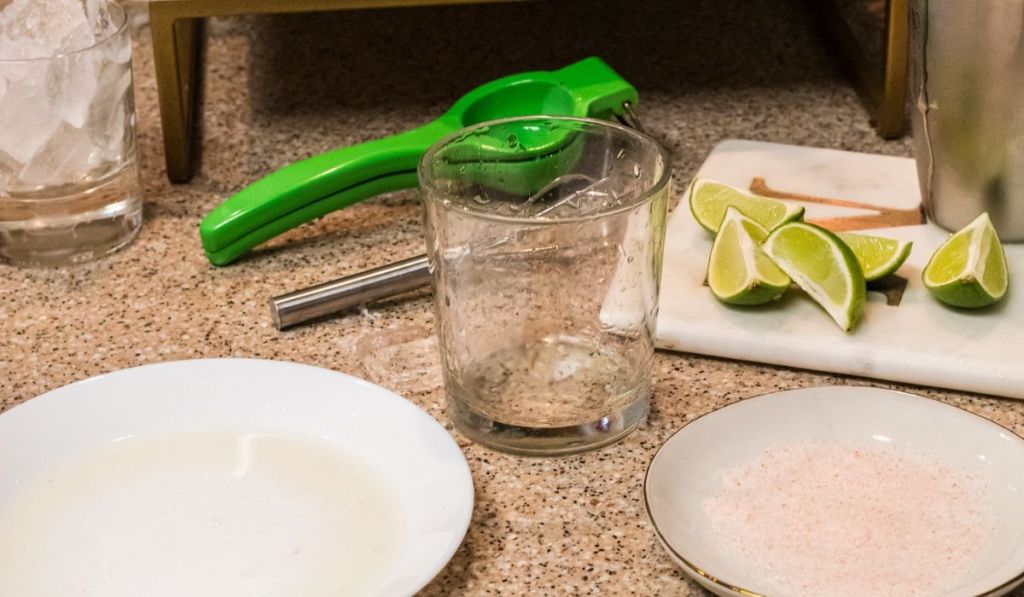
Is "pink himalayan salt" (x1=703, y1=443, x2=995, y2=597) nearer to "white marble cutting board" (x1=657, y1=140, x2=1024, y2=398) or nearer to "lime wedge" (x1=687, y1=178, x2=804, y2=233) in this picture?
"white marble cutting board" (x1=657, y1=140, x2=1024, y2=398)

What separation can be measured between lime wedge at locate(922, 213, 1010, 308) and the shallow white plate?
130 mm

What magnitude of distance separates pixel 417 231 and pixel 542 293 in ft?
0.83

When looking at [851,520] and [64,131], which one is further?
[64,131]

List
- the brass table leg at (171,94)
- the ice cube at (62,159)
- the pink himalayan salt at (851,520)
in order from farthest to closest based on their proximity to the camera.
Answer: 1. the brass table leg at (171,94)
2. the ice cube at (62,159)
3. the pink himalayan salt at (851,520)

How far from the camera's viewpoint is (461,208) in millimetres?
650

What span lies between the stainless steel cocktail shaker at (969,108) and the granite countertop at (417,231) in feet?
0.56

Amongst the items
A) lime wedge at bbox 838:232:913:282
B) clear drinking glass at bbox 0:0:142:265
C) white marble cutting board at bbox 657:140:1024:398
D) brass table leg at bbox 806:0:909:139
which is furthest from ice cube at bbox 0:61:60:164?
brass table leg at bbox 806:0:909:139

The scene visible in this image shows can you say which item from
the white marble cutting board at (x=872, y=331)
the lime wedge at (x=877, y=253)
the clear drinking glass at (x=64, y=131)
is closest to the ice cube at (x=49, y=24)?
the clear drinking glass at (x=64, y=131)

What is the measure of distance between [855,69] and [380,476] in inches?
27.5

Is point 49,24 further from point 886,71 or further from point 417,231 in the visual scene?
point 886,71

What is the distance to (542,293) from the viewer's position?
73 cm

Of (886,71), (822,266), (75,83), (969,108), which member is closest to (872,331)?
(822,266)

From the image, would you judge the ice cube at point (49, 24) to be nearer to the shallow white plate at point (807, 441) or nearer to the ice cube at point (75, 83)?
the ice cube at point (75, 83)

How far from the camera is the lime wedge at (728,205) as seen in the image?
0.87 m
